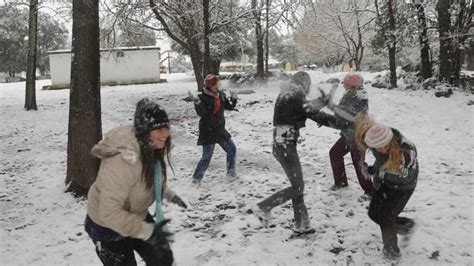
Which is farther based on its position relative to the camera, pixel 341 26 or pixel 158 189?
pixel 341 26

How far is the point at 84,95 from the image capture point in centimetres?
625

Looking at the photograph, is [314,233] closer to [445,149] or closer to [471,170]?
[471,170]

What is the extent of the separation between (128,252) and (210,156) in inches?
154

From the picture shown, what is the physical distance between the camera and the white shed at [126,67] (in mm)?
27562

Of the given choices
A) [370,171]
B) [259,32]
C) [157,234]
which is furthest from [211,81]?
[259,32]

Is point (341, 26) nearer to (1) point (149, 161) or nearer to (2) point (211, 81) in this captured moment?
(2) point (211, 81)

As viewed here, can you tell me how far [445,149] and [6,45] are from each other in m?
45.6

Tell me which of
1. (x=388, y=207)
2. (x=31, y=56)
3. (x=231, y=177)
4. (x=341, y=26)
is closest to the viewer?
(x=388, y=207)

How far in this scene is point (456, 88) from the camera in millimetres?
15805

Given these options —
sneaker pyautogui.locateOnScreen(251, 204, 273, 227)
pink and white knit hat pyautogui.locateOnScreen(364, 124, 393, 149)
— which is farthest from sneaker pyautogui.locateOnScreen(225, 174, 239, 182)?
pink and white knit hat pyautogui.locateOnScreen(364, 124, 393, 149)

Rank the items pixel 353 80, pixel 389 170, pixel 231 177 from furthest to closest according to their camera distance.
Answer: pixel 231 177 → pixel 353 80 → pixel 389 170

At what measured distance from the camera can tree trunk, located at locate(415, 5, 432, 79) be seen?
57.9ft

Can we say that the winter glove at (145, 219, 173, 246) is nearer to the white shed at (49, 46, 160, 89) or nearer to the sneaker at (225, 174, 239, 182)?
the sneaker at (225, 174, 239, 182)

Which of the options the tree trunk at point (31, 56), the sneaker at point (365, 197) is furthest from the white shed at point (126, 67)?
the sneaker at point (365, 197)
